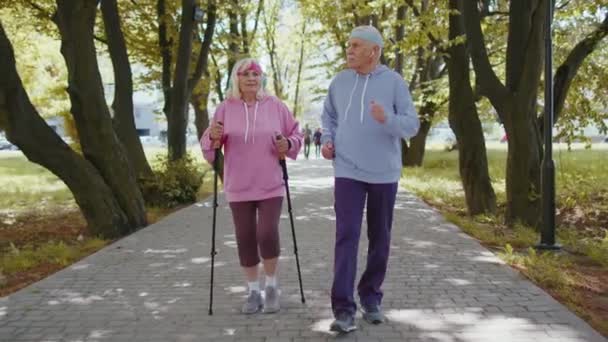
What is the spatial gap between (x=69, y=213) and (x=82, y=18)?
5.23 m

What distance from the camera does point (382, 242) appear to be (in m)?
4.97

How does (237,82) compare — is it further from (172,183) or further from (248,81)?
(172,183)

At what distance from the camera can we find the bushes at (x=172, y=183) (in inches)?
539

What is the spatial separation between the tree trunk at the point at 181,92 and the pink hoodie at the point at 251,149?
9.75 metres

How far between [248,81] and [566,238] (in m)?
6.78

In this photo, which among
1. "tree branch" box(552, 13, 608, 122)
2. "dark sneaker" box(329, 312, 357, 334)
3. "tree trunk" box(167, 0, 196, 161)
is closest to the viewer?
"dark sneaker" box(329, 312, 357, 334)

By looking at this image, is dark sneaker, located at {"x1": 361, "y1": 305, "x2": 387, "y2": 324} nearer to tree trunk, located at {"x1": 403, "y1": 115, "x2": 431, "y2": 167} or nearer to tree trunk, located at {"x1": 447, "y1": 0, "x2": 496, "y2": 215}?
tree trunk, located at {"x1": 447, "y1": 0, "x2": 496, "y2": 215}

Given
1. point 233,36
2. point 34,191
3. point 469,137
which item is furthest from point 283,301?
point 34,191

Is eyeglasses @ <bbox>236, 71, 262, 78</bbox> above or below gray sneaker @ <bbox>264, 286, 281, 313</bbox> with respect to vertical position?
above

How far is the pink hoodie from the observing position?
205 inches

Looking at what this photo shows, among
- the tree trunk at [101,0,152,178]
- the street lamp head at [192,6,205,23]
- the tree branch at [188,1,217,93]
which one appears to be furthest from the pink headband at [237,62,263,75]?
the tree branch at [188,1,217,93]

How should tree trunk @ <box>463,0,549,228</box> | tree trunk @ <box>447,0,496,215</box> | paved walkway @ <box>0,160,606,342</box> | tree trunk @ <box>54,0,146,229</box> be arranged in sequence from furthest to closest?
tree trunk @ <box>447,0,496,215</box>
tree trunk @ <box>463,0,549,228</box>
tree trunk @ <box>54,0,146,229</box>
paved walkway @ <box>0,160,606,342</box>

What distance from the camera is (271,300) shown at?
5414 millimetres

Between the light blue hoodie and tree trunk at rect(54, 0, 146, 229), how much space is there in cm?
633
